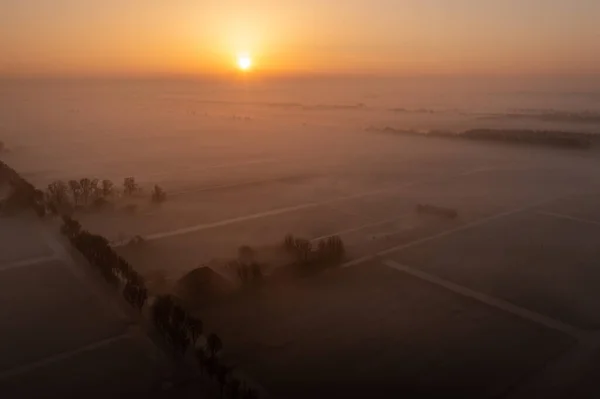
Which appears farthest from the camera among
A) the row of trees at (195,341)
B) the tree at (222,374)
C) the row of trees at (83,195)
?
the row of trees at (83,195)

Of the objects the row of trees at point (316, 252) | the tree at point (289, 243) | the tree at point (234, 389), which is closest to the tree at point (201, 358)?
the tree at point (234, 389)

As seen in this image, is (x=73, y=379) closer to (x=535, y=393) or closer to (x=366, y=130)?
(x=535, y=393)

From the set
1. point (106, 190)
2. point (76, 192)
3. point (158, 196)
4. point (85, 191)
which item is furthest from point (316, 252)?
point (76, 192)

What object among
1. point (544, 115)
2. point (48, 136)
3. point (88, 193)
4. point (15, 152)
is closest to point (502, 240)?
point (88, 193)

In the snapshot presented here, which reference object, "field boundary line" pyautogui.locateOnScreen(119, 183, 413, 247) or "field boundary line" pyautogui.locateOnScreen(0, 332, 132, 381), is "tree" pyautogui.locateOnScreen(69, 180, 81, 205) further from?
"field boundary line" pyautogui.locateOnScreen(0, 332, 132, 381)

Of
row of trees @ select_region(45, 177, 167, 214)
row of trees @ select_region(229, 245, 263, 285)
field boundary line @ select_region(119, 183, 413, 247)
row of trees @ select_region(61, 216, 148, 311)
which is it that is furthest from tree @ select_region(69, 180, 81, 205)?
row of trees @ select_region(229, 245, 263, 285)

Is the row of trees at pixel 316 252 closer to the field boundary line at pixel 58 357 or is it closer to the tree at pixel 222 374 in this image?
the tree at pixel 222 374

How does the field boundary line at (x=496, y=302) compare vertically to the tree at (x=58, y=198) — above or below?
below
